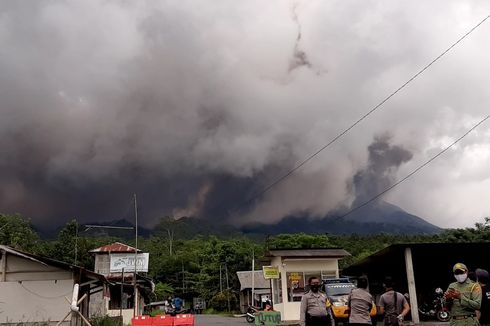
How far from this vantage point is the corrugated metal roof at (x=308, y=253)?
23625 mm

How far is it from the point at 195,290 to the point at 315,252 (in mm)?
44007

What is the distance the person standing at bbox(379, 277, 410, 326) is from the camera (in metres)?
9.38

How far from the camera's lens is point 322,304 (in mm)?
8570

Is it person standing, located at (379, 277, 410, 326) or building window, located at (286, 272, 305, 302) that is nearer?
person standing, located at (379, 277, 410, 326)

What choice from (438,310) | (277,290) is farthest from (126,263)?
(438,310)

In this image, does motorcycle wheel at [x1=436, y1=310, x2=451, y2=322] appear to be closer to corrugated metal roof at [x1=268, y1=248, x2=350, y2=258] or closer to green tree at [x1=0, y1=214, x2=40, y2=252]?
corrugated metal roof at [x1=268, y1=248, x2=350, y2=258]

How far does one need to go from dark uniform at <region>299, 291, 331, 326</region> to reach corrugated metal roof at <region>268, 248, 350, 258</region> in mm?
15027

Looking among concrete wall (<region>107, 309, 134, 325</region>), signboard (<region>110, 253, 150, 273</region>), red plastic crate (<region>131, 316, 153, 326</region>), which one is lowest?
concrete wall (<region>107, 309, 134, 325</region>)

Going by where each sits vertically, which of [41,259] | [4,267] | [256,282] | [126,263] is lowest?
[256,282]

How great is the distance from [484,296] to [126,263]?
3725 centimetres

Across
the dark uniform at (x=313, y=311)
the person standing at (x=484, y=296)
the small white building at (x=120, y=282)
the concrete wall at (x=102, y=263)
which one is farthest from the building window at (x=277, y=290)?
the concrete wall at (x=102, y=263)

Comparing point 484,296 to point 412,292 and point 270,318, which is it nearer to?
point 412,292

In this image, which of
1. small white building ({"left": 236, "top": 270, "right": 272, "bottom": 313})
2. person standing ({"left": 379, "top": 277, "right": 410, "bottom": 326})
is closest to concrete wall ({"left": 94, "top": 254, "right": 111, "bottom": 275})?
small white building ({"left": 236, "top": 270, "right": 272, "bottom": 313})

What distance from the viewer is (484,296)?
748 centimetres
